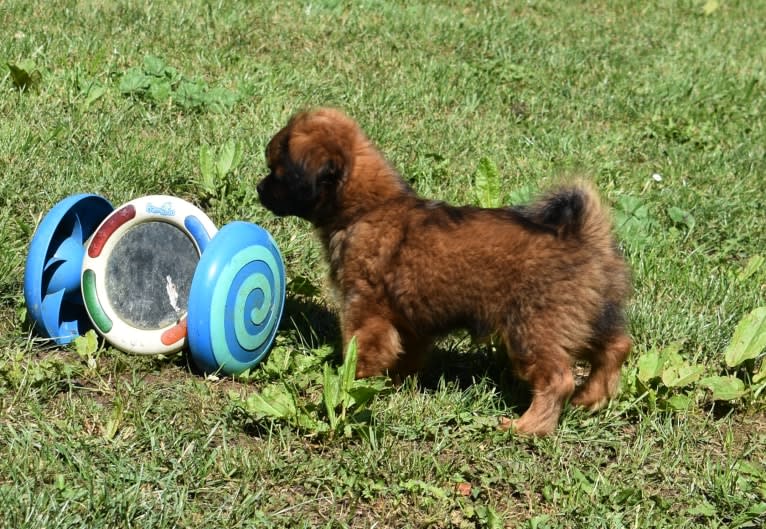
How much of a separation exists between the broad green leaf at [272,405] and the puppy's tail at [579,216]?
1353 millimetres

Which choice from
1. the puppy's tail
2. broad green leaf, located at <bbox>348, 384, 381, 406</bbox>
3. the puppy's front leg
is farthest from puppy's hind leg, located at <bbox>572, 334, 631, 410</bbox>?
broad green leaf, located at <bbox>348, 384, 381, 406</bbox>

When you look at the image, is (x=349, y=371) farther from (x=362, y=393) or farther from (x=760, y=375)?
(x=760, y=375)

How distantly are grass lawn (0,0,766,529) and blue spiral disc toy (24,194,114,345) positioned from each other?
16 cm

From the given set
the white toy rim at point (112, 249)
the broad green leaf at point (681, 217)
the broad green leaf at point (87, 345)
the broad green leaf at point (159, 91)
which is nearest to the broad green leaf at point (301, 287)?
the white toy rim at point (112, 249)

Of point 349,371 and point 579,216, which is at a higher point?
point 579,216

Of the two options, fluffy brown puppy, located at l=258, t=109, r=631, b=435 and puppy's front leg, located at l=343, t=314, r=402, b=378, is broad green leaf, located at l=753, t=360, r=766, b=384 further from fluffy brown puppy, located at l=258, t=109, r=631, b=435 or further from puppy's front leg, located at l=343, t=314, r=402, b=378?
puppy's front leg, located at l=343, t=314, r=402, b=378

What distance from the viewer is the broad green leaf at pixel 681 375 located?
462 centimetres

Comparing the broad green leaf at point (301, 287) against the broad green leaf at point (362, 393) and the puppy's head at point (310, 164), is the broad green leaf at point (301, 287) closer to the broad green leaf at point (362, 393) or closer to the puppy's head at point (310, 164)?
the puppy's head at point (310, 164)

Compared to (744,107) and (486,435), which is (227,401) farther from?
(744,107)

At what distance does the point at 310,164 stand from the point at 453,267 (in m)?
0.85

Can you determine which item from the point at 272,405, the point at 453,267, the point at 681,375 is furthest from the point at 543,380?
the point at 272,405

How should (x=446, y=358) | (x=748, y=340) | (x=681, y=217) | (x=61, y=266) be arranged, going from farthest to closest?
(x=681, y=217), (x=446, y=358), (x=748, y=340), (x=61, y=266)

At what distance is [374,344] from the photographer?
4477 millimetres

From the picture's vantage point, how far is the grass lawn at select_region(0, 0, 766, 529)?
12.8ft
